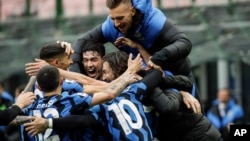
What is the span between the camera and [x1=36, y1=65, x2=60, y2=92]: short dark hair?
9.46 meters

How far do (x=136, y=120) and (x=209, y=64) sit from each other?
16027 mm

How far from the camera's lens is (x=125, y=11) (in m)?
10.0

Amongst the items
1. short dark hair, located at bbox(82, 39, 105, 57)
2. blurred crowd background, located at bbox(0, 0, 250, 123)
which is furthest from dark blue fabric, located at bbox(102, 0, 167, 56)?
blurred crowd background, located at bbox(0, 0, 250, 123)

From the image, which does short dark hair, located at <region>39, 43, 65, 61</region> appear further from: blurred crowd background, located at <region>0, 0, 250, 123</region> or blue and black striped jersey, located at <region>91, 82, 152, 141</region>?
blurred crowd background, located at <region>0, 0, 250, 123</region>

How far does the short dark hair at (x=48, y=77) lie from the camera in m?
9.46

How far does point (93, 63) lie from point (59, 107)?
90 cm

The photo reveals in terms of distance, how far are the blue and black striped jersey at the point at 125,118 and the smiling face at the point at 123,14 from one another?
2.20 ft

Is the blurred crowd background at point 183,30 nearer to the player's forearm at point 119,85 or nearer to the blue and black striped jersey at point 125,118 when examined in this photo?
the player's forearm at point 119,85

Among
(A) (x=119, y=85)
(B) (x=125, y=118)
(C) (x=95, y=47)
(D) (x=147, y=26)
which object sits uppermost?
(D) (x=147, y=26)

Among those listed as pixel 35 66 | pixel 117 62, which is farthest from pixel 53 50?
pixel 117 62

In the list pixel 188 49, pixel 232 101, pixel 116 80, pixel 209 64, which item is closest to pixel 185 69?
pixel 188 49

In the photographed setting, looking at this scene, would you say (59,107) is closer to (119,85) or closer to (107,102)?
(107,102)

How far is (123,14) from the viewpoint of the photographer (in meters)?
10.0

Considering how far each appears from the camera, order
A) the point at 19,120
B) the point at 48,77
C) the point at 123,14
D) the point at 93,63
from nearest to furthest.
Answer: the point at 48,77 < the point at 19,120 < the point at 123,14 < the point at 93,63
